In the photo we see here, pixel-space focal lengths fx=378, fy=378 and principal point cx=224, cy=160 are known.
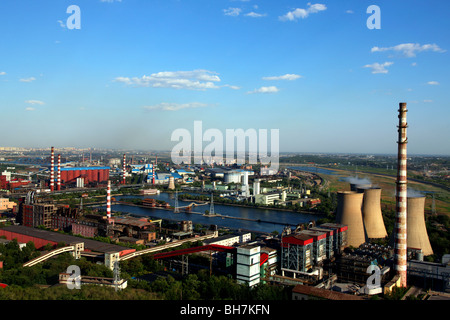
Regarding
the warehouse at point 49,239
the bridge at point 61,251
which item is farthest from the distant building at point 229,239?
the bridge at point 61,251

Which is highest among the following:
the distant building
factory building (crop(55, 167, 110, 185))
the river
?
factory building (crop(55, 167, 110, 185))

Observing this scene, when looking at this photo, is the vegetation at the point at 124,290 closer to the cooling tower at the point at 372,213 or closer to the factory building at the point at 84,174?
the cooling tower at the point at 372,213

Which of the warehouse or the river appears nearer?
the warehouse

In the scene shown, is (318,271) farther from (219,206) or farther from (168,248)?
(219,206)

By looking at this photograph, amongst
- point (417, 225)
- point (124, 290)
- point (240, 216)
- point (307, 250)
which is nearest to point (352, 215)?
point (417, 225)

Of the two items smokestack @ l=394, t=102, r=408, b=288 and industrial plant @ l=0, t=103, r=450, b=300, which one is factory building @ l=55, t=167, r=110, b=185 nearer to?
industrial plant @ l=0, t=103, r=450, b=300

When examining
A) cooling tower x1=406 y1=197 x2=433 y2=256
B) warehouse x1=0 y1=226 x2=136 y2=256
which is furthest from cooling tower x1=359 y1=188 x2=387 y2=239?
warehouse x1=0 y1=226 x2=136 y2=256

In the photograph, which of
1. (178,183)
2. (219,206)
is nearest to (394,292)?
(219,206)
